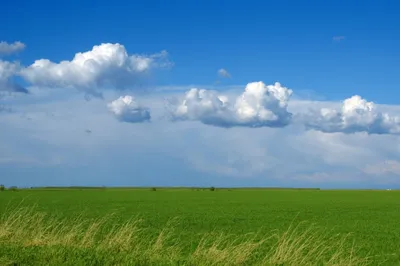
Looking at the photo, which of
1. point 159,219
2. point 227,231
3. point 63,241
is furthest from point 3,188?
point 63,241

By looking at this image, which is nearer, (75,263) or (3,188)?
(75,263)

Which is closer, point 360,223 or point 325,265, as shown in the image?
point 325,265

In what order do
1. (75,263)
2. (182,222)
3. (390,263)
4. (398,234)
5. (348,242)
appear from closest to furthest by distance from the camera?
(75,263), (390,263), (348,242), (398,234), (182,222)

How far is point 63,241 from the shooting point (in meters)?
18.4

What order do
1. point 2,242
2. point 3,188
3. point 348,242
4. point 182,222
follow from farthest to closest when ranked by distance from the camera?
1. point 3,188
2. point 182,222
3. point 348,242
4. point 2,242

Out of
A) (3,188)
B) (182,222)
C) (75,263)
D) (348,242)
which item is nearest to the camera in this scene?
(75,263)

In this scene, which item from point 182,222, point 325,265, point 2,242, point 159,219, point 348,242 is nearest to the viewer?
A: point 325,265

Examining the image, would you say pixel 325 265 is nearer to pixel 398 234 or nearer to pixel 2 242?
pixel 2 242

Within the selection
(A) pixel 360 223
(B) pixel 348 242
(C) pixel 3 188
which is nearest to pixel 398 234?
(B) pixel 348 242

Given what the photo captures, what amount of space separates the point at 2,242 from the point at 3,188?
13913 cm

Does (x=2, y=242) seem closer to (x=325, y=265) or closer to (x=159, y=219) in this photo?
(x=325, y=265)

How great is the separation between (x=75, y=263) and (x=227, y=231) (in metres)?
19.1

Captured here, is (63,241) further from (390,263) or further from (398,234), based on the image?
(398,234)

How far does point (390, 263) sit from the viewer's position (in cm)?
2073
